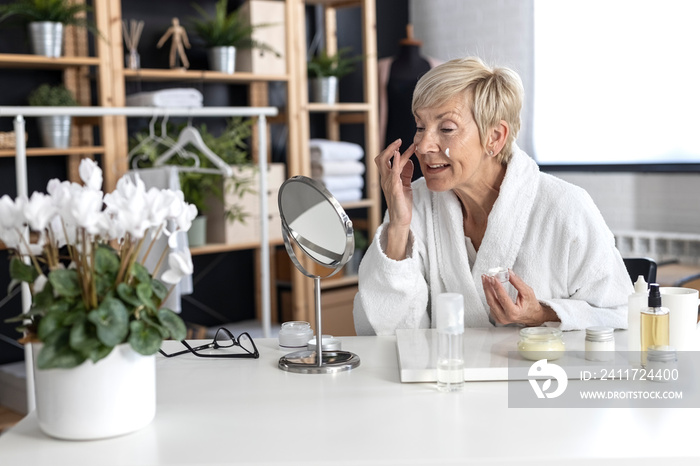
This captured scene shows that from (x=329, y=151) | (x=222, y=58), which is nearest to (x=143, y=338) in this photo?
(x=222, y=58)

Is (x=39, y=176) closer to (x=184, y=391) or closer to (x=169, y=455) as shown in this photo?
(x=184, y=391)

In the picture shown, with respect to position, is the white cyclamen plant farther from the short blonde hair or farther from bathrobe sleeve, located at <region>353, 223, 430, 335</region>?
the short blonde hair

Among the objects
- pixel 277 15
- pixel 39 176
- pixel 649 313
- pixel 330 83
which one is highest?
pixel 277 15

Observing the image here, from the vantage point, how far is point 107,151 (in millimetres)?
3451

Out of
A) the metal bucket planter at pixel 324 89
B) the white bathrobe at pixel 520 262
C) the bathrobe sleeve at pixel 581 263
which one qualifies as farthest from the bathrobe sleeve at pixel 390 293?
the metal bucket planter at pixel 324 89

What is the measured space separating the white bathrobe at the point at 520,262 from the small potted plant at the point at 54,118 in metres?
1.83

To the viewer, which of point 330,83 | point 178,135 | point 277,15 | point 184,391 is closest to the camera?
point 184,391

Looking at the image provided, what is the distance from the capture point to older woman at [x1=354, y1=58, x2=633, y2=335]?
77.7 inches

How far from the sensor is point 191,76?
3.68m

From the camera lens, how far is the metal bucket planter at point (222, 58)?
378 centimetres

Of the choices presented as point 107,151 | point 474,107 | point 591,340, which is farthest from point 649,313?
point 107,151

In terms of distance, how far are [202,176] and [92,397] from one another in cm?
247

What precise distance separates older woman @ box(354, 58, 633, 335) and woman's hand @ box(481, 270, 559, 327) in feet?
0.30

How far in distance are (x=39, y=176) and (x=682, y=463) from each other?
3180mm
